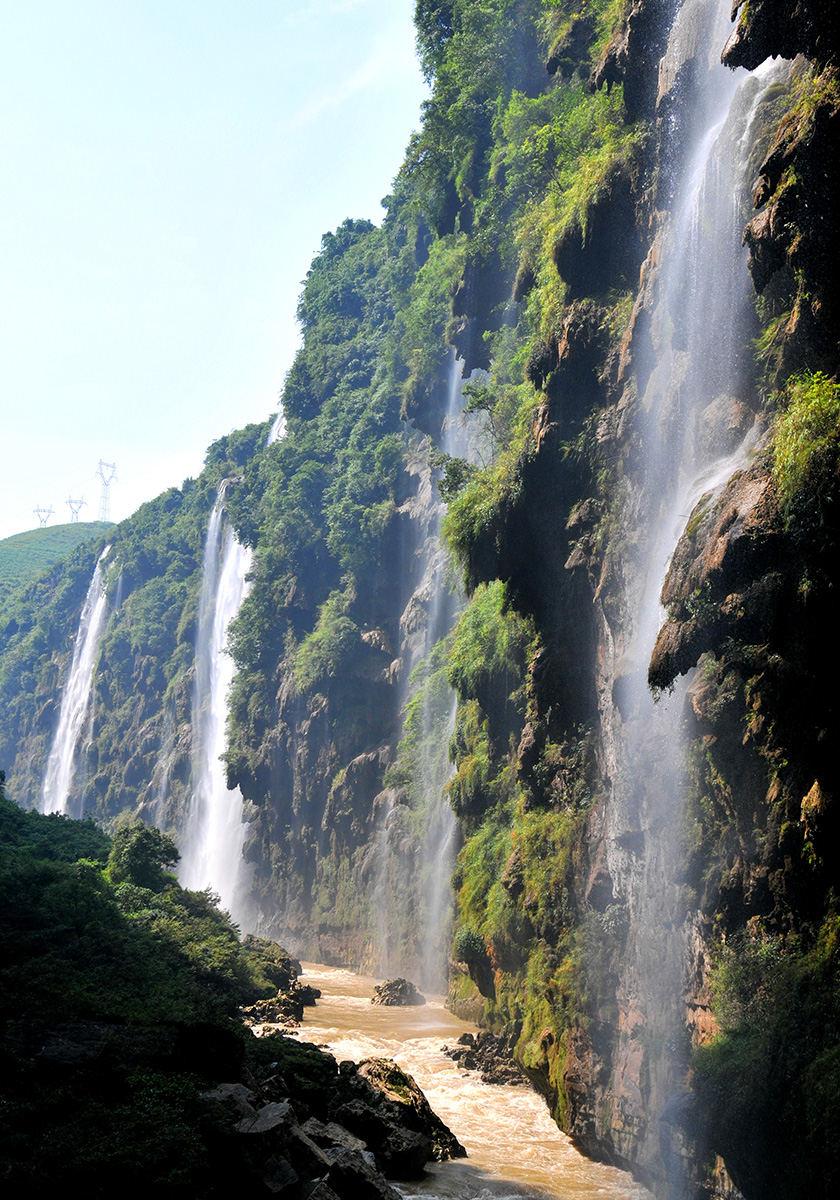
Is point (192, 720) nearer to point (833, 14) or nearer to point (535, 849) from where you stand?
point (535, 849)

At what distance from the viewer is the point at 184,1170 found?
8.91 m

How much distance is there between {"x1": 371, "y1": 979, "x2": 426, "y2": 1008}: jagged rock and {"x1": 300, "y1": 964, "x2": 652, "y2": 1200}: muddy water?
124 cm

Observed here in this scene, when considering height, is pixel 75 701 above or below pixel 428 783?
above

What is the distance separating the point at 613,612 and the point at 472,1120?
32.3 feet

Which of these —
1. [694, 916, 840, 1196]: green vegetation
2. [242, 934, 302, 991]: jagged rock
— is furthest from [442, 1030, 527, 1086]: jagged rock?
[694, 916, 840, 1196]: green vegetation

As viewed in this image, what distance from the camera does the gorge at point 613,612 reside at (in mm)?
10969

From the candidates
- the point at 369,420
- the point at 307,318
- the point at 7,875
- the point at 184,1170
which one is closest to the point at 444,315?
the point at 369,420

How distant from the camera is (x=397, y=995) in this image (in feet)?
97.2

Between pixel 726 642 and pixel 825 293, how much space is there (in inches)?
177

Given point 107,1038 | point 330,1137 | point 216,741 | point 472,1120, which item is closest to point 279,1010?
point 472,1120

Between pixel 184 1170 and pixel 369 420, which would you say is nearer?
pixel 184 1170

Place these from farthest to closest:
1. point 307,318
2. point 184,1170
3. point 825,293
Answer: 1. point 307,318
2. point 825,293
3. point 184,1170

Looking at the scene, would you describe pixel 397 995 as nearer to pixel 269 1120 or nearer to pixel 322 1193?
pixel 269 1120

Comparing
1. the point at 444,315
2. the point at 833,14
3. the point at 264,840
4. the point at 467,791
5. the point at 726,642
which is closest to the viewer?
the point at 833,14
